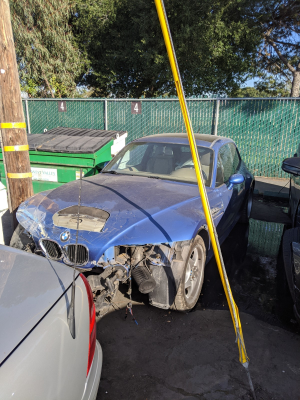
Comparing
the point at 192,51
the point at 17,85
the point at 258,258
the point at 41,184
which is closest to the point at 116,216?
the point at 17,85

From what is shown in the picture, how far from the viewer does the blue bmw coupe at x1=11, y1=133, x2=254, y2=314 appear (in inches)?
111

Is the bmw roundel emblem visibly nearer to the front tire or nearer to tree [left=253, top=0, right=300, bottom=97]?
the front tire

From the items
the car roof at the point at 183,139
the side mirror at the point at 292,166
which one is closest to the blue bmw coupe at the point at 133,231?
the car roof at the point at 183,139

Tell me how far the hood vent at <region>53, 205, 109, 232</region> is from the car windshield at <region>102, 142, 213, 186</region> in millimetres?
1358

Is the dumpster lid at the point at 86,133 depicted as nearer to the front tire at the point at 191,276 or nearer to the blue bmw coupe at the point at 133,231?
the blue bmw coupe at the point at 133,231

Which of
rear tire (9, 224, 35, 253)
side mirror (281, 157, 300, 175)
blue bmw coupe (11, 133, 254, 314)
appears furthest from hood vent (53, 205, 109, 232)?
side mirror (281, 157, 300, 175)

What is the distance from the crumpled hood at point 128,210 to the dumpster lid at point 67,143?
5.26ft

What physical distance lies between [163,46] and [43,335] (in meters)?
16.2

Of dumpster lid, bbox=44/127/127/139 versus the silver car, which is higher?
dumpster lid, bbox=44/127/127/139

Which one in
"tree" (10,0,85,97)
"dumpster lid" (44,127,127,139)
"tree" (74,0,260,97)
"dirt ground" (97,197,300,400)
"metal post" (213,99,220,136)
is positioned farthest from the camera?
"tree" (10,0,85,97)

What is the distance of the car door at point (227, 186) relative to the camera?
4.21m

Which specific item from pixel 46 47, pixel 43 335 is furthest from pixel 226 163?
pixel 46 47

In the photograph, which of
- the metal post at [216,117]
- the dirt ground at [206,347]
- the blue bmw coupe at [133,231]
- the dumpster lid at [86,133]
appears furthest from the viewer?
the metal post at [216,117]

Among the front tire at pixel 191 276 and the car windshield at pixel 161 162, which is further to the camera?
the car windshield at pixel 161 162
